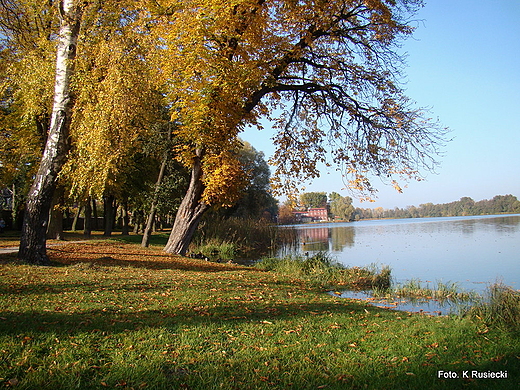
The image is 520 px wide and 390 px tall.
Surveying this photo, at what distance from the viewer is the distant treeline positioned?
7566 centimetres

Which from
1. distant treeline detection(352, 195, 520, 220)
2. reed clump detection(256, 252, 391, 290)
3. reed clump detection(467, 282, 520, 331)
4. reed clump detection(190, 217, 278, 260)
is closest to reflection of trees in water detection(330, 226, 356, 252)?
reed clump detection(190, 217, 278, 260)

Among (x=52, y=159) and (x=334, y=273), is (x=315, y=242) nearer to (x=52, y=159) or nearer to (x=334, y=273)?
(x=334, y=273)

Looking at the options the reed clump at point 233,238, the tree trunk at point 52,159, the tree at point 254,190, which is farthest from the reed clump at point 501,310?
the tree at point 254,190

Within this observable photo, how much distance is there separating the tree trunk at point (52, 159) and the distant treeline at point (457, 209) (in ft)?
275

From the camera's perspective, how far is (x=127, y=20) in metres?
13.5

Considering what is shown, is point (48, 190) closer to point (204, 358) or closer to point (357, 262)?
point (204, 358)

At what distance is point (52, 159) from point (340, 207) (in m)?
89.1

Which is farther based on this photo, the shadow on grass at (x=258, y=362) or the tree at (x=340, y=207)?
the tree at (x=340, y=207)

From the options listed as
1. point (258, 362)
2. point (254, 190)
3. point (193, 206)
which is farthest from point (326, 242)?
point (258, 362)

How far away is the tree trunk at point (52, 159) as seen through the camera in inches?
334

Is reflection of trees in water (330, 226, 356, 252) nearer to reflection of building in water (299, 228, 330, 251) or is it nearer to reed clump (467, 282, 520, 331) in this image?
reflection of building in water (299, 228, 330, 251)

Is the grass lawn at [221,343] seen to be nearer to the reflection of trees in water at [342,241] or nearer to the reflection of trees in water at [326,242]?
the reflection of trees in water at [326,242]

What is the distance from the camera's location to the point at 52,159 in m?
8.59

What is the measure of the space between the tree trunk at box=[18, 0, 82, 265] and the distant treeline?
8392 cm
